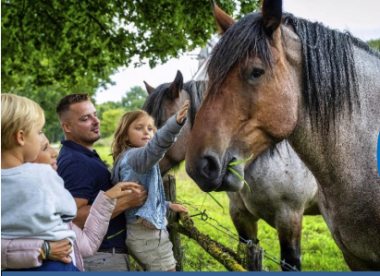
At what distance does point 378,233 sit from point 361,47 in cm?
110

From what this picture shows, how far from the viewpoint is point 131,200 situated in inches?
109

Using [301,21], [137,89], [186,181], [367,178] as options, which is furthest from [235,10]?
[137,89]

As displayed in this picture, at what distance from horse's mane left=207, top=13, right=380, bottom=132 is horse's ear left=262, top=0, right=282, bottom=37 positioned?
0.04m

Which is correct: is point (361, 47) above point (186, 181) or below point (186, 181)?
above

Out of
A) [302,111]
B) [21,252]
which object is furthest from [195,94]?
[21,252]

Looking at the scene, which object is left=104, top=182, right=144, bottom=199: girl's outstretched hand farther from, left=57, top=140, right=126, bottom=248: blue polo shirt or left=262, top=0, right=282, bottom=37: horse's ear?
left=262, top=0, right=282, bottom=37: horse's ear

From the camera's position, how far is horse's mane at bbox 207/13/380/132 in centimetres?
239

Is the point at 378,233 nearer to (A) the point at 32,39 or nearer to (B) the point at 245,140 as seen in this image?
(B) the point at 245,140

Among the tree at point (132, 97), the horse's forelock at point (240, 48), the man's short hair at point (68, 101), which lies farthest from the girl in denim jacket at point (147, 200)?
the tree at point (132, 97)

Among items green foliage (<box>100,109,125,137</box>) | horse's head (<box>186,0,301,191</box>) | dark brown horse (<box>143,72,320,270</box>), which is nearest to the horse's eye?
horse's head (<box>186,0,301,191</box>)

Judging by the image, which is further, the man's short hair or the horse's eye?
the man's short hair

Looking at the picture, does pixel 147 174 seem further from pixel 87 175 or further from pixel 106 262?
pixel 106 262

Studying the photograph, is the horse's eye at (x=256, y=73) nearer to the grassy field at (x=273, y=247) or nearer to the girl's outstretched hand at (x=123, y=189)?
the girl's outstretched hand at (x=123, y=189)

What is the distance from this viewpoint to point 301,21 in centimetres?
258
